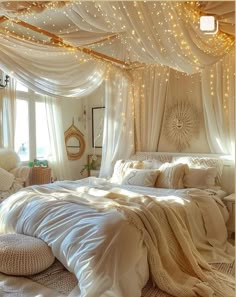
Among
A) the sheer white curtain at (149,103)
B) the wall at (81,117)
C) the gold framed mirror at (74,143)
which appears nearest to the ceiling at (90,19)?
the sheer white curtain at (149,103)

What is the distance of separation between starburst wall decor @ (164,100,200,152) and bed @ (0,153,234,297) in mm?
1155

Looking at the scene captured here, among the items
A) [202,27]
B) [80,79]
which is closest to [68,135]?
[80,79]

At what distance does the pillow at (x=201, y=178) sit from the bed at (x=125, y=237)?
20cm

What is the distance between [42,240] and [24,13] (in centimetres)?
189

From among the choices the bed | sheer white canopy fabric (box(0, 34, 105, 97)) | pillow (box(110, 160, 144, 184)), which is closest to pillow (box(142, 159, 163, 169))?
pillow (box(110, 160, 144, 184))

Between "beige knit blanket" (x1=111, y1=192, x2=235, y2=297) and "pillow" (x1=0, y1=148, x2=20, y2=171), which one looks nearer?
"beige knit blanket" (x1=111, y1=192, x2=235, y2=297)

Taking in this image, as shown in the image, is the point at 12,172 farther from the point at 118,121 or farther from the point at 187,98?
the point at 187,98

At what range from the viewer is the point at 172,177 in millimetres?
4027

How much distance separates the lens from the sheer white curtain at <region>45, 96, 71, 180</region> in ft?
19.0

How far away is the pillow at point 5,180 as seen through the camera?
4438mm

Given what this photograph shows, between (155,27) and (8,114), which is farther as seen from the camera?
(8,114)

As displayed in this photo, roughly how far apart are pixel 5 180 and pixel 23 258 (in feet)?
6.99

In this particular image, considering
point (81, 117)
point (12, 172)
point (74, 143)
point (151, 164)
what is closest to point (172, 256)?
point (151, 164)

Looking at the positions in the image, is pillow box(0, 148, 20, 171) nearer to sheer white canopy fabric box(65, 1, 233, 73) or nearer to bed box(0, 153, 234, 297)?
bed box(0, 153, 234, 297)
